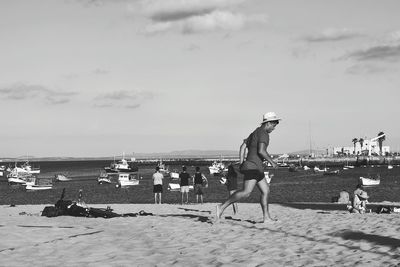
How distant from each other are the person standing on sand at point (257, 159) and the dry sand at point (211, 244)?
730 mm

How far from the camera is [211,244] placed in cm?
844

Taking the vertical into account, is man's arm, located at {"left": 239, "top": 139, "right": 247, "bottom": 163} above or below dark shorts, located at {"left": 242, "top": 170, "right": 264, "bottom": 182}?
above

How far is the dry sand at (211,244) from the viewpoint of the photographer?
23.4 ft

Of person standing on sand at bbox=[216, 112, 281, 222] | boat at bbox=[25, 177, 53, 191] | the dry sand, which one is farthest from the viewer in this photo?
boat at bbox=[25, 177, 53, 191]

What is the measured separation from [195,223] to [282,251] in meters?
3.95

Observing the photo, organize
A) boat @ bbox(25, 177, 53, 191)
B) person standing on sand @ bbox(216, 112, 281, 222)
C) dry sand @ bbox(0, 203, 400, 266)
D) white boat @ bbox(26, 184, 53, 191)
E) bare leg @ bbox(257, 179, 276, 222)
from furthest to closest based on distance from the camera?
boat @ bbox(25, 177, 53, 191), white boat @ bbox(26, 184, 53, 191), bare leg @ bbox(257, 179, 276, 222), person standing on sand @ bbox(216, 112, 281, 222), dry sand @ bbox(0, 203, 400, 266)

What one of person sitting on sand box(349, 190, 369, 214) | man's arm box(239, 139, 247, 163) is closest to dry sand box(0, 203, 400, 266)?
man's arm box(239, 139, 247, 163)

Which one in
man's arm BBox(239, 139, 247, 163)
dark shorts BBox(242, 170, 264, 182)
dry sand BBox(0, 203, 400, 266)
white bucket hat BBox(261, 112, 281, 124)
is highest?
white bucket hat BBox(261, 112, 281, 124)

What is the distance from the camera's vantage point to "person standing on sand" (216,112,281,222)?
31.3 ft

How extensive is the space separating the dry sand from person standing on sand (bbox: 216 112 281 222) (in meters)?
0.73

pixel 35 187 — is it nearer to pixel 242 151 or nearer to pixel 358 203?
pixel 358 203

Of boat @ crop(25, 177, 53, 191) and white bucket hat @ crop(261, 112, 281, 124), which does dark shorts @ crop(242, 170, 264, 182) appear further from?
boat @ crop(25, 177, 53, 191)

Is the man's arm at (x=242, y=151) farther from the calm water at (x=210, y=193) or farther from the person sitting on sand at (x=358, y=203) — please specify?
the calm water at (x=210, y=193)

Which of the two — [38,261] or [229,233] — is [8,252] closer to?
[38,261]
